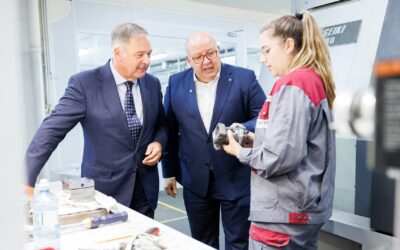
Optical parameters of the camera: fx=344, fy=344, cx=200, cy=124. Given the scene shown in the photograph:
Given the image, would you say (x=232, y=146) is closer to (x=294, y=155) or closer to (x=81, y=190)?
(x=294, y=155)

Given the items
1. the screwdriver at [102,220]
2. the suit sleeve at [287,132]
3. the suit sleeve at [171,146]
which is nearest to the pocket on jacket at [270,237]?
the suit sleeve at [287,132]

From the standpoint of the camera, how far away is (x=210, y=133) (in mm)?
1806

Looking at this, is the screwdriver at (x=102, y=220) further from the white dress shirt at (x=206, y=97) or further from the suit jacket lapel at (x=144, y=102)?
the white dress shirt at (x=206, y=97)

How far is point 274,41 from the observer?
1253 millimetres

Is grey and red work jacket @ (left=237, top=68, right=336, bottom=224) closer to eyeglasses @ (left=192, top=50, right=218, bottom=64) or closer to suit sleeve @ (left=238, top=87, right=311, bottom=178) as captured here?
suit sleeve @ (left=238, top=87, right=311, bottom=178)

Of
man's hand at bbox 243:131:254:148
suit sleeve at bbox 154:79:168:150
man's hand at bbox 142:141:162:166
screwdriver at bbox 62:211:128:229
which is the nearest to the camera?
screwdriver at bbox 62:211:128:229

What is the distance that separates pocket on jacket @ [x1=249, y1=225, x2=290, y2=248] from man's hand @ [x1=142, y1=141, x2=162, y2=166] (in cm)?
61

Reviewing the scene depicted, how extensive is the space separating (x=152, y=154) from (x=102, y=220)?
1.56ft

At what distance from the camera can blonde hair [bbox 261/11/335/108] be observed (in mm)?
1188

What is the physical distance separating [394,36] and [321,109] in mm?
665

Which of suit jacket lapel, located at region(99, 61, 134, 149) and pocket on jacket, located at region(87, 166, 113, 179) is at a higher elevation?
suit jacket lapel, located at region(99, 61, 134, 149)

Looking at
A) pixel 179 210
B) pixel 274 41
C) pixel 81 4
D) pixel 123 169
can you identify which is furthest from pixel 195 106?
pixel 81 4

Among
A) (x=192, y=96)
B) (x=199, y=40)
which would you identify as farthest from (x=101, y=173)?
(x=199, y=40)

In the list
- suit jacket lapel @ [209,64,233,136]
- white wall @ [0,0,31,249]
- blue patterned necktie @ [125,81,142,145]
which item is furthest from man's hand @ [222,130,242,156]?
white wall @ [0,0,31,249]
